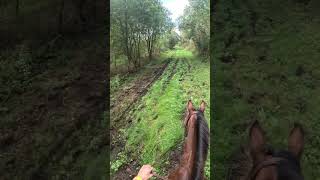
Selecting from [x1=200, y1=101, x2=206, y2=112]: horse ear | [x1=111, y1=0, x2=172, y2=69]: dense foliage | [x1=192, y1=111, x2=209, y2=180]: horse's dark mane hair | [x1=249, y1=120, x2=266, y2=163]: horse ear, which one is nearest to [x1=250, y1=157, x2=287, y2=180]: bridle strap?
[x1=249, y1=120, x2=266, y2=163]: horse ear

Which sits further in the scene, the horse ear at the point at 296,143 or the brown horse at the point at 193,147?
the brown horse at the point at 193,147

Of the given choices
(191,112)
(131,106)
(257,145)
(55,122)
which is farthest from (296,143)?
(55,122)

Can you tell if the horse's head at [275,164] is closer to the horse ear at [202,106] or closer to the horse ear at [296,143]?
the horse ear at [296,143]

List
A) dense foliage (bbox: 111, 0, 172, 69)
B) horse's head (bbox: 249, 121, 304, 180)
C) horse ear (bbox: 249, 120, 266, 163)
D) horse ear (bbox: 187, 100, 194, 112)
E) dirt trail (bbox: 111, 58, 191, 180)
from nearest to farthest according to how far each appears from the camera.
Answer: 1. horse's head (bbox: 249, 121, 304, 180)
2. horse ear (bbox: 249, 120, 266, 163)
3. dirt trail (bbox: 111, 58, 191, 180)
4. horse ear (bbox: 187, 100, 194, 112)
5. dense foliage (bbox: 111, 0, 172, 69)

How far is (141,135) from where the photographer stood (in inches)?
184

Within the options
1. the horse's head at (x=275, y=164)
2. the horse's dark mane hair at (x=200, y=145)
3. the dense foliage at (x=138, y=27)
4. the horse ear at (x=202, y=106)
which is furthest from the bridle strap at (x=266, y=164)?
the dense foliage at (x=138, y=27)

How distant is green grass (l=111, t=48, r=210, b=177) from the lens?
4.60 metres

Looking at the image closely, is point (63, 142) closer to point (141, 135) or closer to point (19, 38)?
point (141, 135)

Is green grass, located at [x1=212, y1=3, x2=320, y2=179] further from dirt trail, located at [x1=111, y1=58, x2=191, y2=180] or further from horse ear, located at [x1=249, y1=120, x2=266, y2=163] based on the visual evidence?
horse ear, located at [x1=249, y1=120, x2=266, y2=163]

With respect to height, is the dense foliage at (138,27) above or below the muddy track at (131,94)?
above

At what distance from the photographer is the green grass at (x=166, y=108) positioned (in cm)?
460

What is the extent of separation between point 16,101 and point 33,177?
30.0 inches

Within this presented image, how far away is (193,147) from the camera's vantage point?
14.8ft

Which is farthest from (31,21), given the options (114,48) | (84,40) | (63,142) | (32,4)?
(63,142)
